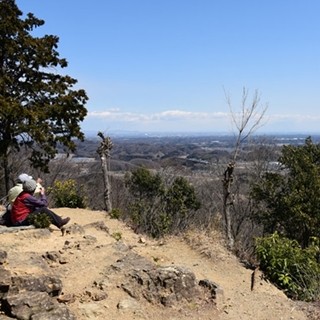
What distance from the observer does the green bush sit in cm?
739

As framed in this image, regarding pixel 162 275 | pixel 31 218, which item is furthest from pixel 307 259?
pixel 31 218

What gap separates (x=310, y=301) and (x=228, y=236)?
2524mm

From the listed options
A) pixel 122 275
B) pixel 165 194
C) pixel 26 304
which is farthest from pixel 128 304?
pixel 165 194

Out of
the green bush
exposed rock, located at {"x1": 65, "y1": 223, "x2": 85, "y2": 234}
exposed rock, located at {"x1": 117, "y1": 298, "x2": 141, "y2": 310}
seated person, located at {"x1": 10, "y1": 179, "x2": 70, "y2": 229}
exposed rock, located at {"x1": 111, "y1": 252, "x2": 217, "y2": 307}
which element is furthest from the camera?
exposed rock, located at {"x1": 65, "y1": 223, "x2": 85, "y2": 234}

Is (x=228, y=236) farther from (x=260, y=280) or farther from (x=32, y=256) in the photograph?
(x=32, y=256)

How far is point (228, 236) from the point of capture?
30.6 feet

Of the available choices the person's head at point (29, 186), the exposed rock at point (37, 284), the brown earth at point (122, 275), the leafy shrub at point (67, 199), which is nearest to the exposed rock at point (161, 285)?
the brown earth at point (122, 275)

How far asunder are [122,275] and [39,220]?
2675 millimetres

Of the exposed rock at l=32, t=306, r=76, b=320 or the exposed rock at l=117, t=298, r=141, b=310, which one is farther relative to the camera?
the exposed rock at l=117, t=298, r=141, b=310

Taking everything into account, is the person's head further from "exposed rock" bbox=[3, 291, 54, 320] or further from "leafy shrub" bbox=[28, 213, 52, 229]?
"exposed rock" bbox=[3, 291, 54, 320]

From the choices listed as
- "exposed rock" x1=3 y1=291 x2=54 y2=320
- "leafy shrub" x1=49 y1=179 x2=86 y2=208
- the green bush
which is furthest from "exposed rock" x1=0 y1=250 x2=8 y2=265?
"leafy shrub" x1=49 y1=179 x2=86 y2=208

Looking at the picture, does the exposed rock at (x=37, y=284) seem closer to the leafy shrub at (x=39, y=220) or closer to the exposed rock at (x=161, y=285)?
the exposed rock at (x=161, y=285)

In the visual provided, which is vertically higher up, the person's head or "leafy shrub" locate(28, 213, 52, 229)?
the person's head

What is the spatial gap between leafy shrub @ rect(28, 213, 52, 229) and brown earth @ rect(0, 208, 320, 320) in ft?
0.77
